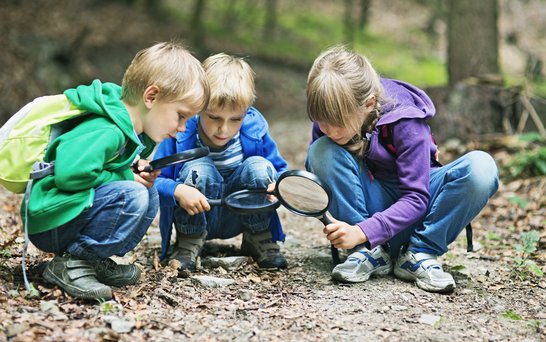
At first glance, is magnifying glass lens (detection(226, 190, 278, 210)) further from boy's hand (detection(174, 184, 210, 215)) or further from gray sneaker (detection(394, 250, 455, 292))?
gray sneaker (detection(394, 250, 455, 292))

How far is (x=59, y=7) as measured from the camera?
14.2 metres

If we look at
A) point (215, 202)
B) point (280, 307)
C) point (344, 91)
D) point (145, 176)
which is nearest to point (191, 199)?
point (215, 202)

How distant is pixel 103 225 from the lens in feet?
8.98

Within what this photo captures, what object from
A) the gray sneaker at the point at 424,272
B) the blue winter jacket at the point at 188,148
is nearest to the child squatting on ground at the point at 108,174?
the blue winter jacket at the point at 188,148

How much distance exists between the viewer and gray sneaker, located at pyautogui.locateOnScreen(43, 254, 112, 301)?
2711 mm

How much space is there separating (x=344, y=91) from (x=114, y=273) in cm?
145

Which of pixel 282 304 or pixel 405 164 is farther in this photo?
pixel 405 164

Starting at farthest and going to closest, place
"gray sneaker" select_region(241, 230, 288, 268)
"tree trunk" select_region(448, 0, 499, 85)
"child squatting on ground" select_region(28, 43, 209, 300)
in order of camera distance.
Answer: "tree trunk" select_region(448, 0, 499, 85)
"gray sneaker" select_region(241, 230, 288, 268)
"child squatting on ground" select_region(28, 43, 209, 300)

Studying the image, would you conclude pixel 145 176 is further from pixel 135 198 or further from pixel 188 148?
pixel 188 148

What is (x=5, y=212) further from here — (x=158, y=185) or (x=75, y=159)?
(x=75, y=159)

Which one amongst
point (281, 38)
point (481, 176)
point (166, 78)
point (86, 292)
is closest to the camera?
point (86, 292)

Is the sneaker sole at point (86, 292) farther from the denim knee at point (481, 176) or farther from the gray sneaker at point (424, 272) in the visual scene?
the denim knee at point (481, 176)

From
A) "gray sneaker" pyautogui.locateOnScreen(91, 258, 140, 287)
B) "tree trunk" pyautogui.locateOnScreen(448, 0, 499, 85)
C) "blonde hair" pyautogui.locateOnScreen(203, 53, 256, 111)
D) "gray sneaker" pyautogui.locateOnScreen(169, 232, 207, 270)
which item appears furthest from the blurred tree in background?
"gray sneaker" pyautogui.locateOnScreen(91, 258, 140, 287)

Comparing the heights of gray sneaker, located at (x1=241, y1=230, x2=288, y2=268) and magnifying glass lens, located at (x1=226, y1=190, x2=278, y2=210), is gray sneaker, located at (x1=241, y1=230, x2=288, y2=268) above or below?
below
